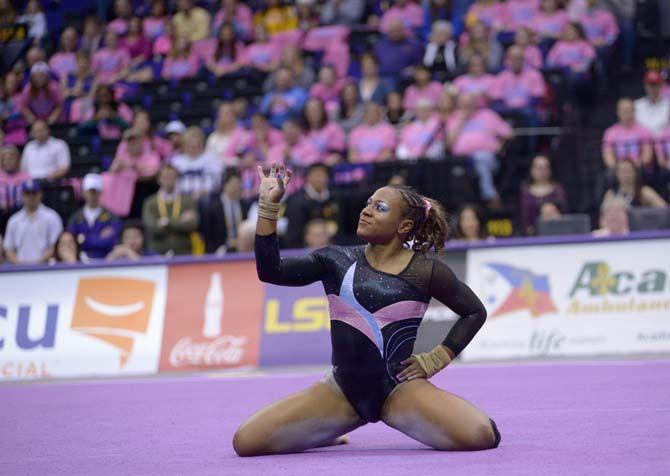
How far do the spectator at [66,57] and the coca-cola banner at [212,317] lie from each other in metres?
9.17

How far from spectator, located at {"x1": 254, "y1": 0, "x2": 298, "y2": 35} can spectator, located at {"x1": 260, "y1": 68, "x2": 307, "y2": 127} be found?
6.91 ft

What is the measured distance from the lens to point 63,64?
69.9 feet

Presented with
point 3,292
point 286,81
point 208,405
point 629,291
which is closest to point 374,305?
point 208,405

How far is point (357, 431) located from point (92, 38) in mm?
15461

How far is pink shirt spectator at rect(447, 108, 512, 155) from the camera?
1499 cm

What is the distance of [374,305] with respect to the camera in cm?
611

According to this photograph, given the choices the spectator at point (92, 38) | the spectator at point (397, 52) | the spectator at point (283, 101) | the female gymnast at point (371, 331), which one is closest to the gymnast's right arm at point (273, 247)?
the female gymnast at point (371, 331)

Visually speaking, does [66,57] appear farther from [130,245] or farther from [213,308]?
[213,308]

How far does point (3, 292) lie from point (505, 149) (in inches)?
246

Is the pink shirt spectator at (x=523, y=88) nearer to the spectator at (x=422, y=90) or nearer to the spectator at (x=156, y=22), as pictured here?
the spectator at (x=422, y=90)

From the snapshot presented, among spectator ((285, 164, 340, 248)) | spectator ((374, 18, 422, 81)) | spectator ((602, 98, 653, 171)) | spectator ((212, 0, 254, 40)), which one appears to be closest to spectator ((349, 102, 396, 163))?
spectator ((285, 164, 340, 248))

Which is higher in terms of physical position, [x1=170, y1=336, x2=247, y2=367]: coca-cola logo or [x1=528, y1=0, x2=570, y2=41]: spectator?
[x1=528, y1=0, x2=570, y2=41]: spectator

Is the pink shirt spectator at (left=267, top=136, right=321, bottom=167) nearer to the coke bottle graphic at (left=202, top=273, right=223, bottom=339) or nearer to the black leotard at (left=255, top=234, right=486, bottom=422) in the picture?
the coke bottle graphic at (left=202, top=273, right=223, bottom=339)

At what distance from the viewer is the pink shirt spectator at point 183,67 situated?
1977 centimetres
